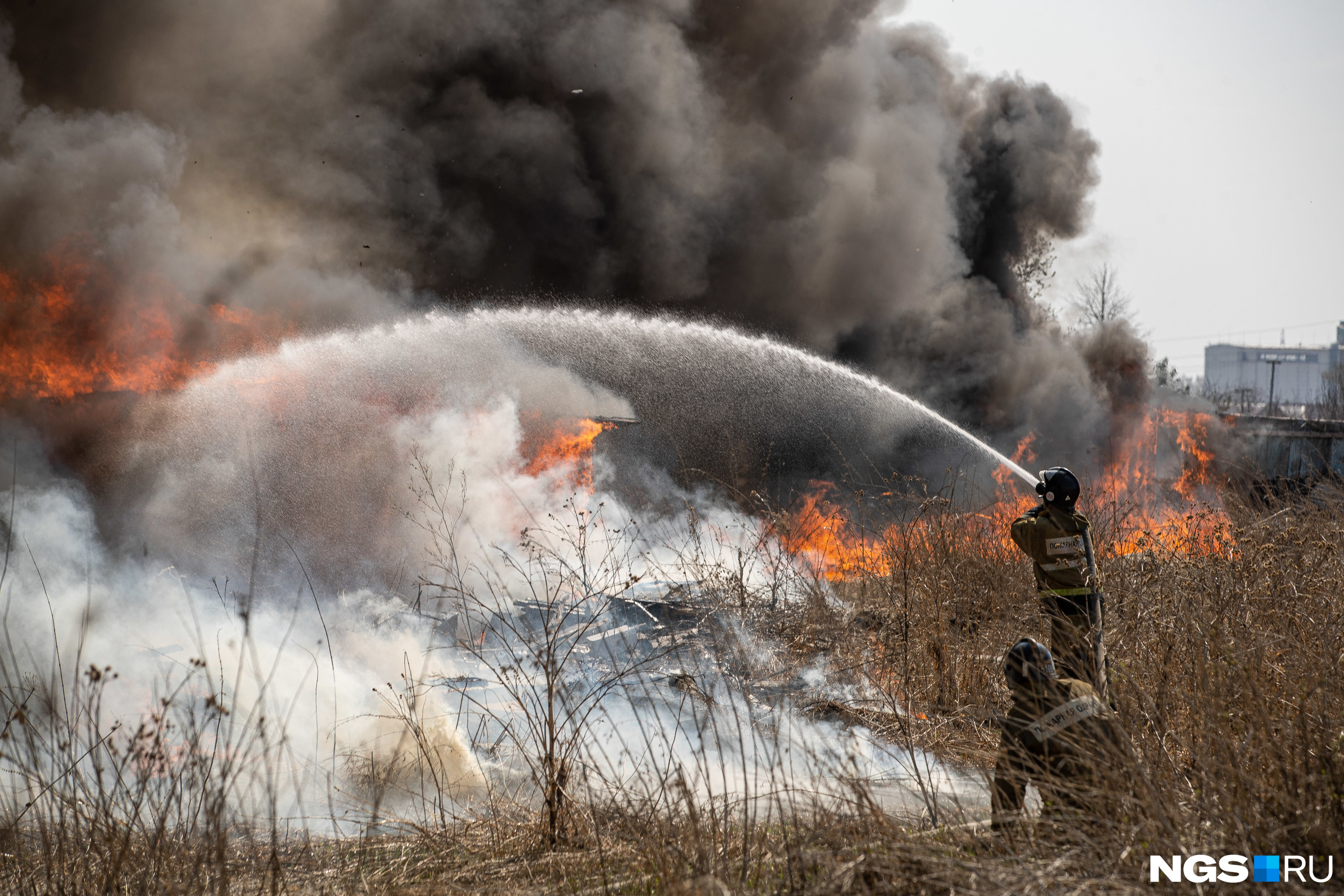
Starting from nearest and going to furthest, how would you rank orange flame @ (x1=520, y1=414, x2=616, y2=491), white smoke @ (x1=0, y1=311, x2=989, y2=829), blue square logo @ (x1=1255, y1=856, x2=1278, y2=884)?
blue square logo @ (x1=1255, y1=856, x2=1278, y2=884), white smoke @ (x1=0, y1=311, x2=989, y2=829), orange flame @ (x1=520, y1=414, x2=616, y2=491)

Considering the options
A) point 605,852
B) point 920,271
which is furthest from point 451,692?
point 920,271

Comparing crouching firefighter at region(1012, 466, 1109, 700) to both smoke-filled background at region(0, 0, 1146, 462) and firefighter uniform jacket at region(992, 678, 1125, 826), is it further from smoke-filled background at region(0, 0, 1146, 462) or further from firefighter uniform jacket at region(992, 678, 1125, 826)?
smoke-filled background at region(0, 0, 1146, 462)

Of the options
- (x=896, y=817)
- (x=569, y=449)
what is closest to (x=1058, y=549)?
(x=896, y=817)

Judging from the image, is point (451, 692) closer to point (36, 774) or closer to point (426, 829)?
point (426, 829)

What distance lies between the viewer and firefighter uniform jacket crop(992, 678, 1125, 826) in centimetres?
320

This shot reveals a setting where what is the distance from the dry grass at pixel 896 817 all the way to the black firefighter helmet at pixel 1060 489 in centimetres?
83

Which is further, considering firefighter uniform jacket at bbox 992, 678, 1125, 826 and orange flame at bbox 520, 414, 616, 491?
orange flame at bbox 520, 414, 616, 491

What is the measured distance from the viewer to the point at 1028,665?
336 cm

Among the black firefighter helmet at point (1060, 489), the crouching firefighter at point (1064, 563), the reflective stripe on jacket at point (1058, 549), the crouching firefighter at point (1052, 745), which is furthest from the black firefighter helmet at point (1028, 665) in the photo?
the black firefighter helmet at point (1060, 489)

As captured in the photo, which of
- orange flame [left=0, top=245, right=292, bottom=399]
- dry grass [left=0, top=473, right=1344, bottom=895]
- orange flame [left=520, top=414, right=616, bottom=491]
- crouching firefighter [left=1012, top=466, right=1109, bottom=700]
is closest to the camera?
dry grass [left=0, top=473, right=1344, bottom=895]

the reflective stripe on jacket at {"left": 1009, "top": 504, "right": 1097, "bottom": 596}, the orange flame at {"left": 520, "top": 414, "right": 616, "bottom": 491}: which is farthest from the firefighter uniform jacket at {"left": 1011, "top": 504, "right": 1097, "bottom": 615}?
the orange flame at {"left": 520, "top": 414, "right": 616, "bottom": 491}

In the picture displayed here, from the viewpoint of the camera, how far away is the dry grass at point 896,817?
2.95 metres

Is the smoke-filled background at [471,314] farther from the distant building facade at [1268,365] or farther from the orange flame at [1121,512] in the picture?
the distant building facade at [1268,365]

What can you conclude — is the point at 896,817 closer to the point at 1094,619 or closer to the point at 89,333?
the point at 1094,619
